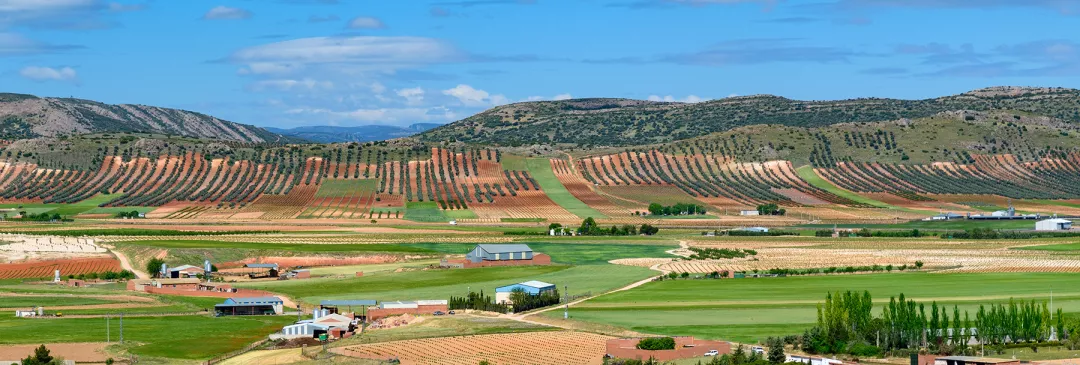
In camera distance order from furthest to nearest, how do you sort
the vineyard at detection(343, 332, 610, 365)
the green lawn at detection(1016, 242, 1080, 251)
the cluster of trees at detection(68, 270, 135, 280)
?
the green lawn at detection(1016, 242, 1080, 251)
the cluster of trees at detection(68, 270, 135, 280)
the vineyard at detection(343, 332, 610, 365)

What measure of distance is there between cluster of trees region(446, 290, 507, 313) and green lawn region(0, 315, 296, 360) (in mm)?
9049

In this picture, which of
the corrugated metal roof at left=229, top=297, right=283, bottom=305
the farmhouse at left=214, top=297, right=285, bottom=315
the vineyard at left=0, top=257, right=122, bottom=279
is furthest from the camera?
the vineyard at left=0, top=257, right=122, bottom=279

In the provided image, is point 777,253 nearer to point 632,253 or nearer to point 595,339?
point 632,253

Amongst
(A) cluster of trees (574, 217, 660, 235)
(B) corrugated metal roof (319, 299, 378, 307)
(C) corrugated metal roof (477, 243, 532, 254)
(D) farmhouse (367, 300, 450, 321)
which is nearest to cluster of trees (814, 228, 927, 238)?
(A) cluster of trees (574, 217, 660, 235)

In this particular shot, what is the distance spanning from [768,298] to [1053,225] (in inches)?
2888

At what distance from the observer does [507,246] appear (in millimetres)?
A: 123375

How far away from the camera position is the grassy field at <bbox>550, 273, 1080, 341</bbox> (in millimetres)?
81875

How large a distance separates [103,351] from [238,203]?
110 metres

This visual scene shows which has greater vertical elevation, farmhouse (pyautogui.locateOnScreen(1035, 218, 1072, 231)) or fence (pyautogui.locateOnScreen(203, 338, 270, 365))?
farmhouse (pyautogui.locateOnScreen(1035, 218, 1072, 231))

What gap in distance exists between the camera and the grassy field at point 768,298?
8188cm

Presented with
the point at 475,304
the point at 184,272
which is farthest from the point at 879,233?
the point at 475,304

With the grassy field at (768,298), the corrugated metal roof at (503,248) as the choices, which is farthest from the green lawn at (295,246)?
the grassy field at (768,298)

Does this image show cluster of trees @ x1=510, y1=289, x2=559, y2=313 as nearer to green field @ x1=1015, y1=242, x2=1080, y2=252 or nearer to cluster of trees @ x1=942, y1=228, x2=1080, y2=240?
green field @ x1=1015, y1=242, x2=1080, y2=252

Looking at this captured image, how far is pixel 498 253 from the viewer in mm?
121375
